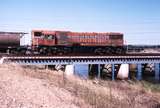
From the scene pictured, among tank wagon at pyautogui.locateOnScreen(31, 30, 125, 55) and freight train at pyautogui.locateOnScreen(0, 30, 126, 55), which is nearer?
freight train at pyautogui.locateOnScreen(0, 30, 126, 55)

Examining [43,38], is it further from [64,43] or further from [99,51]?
[99,51]

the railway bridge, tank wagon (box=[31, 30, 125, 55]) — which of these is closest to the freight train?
tank wagon (box=[31, 30, 125, 55])

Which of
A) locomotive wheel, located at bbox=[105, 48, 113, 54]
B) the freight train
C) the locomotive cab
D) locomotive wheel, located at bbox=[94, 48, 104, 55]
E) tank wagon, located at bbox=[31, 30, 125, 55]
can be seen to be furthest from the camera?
locomotive wheel, located at bbox=[105, 48, 113, 54]

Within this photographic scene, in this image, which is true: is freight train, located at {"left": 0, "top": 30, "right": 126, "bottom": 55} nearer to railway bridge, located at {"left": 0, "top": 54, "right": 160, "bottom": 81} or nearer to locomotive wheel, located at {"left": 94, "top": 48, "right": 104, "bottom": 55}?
locomotive wheel, located at {"left": 94, "top": 48, "right": 104, "bottom": 55}

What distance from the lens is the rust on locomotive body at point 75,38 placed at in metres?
45.3

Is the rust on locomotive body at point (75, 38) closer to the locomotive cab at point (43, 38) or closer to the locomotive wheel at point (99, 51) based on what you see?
the locomotive cab at point (43, 38)

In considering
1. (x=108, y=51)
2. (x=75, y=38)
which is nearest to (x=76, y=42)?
(x=75, y=38)

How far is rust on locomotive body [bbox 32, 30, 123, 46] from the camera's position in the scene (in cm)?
4528

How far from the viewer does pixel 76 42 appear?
47.8 metres

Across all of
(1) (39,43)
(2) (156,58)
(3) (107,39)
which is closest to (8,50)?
(1) (39,43)

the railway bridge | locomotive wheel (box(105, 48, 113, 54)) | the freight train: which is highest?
the freight train

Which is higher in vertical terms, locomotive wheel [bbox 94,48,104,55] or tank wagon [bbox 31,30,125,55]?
tank wagon [bbox 31,30,125,55]

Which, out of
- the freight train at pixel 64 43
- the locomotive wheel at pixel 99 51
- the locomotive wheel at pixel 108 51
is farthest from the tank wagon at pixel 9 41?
the locomotive wheel at pixel 108 51

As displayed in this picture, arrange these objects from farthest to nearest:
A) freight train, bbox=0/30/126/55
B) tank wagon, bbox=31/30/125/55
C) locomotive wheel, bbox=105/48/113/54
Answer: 1. locomotive wheel, bbox=105/48/113/54
2. tank wagon, bbox=31/30/125/55
3. freight train, bbox=0/30/126/55
